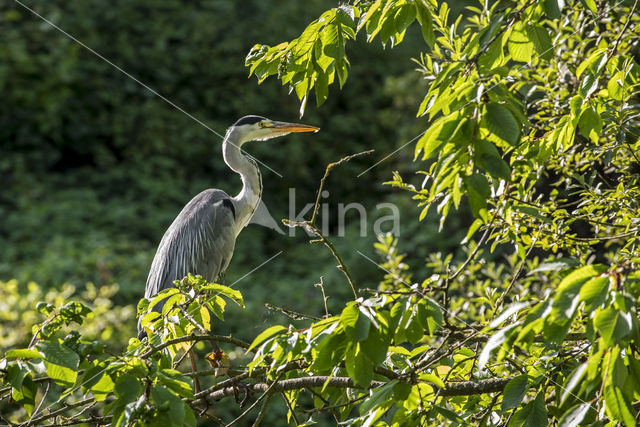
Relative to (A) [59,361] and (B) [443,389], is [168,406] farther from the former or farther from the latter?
(B) [443,389]

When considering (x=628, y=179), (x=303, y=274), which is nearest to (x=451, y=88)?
(x=628, y=179)

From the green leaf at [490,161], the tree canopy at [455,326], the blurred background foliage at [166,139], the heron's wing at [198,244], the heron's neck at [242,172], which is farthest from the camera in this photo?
the blurred background foliage at [166,139]

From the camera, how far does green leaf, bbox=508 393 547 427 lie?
1395 mm

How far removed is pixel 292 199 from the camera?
7309 mm

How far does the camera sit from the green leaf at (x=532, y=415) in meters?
1.39

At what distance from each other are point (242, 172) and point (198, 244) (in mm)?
587

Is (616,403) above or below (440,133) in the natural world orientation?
below

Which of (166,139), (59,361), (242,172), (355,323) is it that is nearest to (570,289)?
(355,323)

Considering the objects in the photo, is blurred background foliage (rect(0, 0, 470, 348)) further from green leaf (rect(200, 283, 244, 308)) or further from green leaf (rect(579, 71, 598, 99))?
green leaf (rect(579, 71, 598, 99))

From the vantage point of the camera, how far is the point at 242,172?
175 inches

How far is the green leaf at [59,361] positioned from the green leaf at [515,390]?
0.89 meters

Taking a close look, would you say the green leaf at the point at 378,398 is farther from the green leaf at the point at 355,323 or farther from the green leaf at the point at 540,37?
the green leaf at the point at 540,37

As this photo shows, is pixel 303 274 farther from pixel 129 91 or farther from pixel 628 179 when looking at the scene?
pixel 628 179

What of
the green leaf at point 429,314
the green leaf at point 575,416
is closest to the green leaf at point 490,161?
the green leaf at point 429,314
